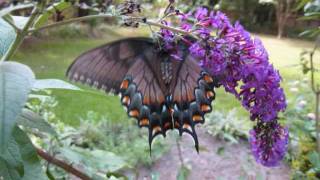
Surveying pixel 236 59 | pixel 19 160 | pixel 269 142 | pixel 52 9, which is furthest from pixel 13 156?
pixel 269 142

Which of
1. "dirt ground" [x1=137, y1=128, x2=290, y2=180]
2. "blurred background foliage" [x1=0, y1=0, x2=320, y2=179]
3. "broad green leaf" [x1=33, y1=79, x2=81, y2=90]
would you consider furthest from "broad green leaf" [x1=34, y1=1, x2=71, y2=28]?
"dirt ground" [x1=137, y1=128, x2=290, y2=180]

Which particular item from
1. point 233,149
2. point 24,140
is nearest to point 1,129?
point 24,140

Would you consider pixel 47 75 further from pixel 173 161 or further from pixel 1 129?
pixel 1 129

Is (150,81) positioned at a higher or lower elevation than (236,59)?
lower

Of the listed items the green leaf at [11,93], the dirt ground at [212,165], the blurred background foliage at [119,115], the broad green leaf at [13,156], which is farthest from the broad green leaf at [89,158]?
the dirt ground at [212,165]

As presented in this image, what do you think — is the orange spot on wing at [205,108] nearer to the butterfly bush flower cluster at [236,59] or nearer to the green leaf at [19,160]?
the butterfly bush flower cluster at [236,59]

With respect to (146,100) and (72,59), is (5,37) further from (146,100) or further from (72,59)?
(72,59)
